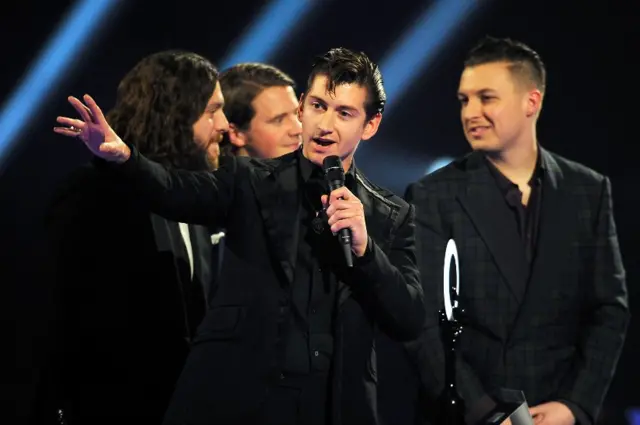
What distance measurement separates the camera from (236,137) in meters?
3.23

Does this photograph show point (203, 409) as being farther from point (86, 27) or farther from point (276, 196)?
point (86, 27)

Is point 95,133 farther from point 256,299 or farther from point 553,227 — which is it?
point 553,227

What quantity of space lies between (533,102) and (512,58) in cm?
16

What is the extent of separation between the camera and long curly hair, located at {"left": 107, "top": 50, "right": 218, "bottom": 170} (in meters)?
2.78

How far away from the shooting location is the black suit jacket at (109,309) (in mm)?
2545

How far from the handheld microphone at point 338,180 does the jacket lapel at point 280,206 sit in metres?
0.12

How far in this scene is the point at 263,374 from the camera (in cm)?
198

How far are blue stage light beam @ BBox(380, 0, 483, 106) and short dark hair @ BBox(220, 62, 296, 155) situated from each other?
512mm

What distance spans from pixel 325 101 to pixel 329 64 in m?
0.09

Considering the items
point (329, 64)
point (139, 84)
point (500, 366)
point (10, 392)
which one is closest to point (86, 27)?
point (139, 84)

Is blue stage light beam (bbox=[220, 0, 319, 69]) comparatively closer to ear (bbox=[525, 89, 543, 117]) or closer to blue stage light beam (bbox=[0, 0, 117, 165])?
blue stage light beam (bbox=[0, 0, 117, 165])

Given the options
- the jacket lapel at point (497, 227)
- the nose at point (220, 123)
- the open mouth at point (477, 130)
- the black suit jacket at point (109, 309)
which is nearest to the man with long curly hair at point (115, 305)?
the black suit jacket at point (109, 309)

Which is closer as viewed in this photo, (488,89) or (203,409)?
(203,409)

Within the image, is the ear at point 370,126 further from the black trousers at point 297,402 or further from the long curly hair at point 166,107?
the long curly hair at point 166,107
